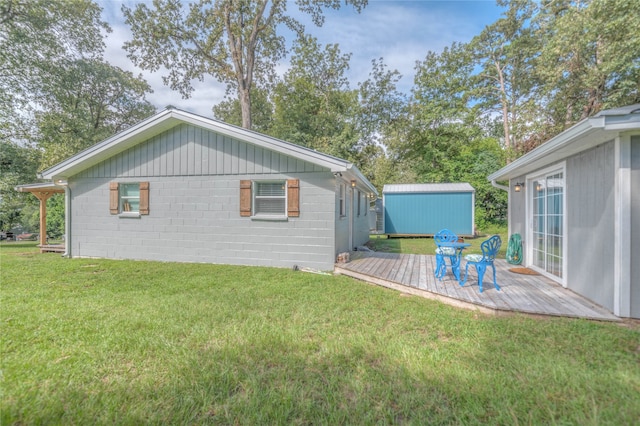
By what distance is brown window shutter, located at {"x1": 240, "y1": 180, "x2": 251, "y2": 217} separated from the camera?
6.62 meters

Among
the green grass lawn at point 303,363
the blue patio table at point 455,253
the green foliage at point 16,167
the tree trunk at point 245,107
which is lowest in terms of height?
the green grass lawn at point 303,363

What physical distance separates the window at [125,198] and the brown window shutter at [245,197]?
3119 millimetres

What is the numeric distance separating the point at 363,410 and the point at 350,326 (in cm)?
135

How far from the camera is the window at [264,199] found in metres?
6.56

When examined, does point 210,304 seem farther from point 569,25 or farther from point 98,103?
point 98,103

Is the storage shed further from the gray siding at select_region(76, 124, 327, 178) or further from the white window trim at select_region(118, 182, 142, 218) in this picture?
the white window trim at select_region(118, 182, 142, 218)

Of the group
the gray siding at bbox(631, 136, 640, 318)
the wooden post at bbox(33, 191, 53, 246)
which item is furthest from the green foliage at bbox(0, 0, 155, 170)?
the gray siding at bbox(631, 136, 640, 318)

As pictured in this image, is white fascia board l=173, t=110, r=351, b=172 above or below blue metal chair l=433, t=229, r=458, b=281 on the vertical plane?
above

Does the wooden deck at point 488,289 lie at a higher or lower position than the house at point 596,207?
lower

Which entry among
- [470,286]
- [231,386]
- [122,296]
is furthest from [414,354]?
[122,296]

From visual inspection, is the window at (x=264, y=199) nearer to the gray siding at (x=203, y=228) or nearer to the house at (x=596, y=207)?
the gray siding at (x=203, y=228)

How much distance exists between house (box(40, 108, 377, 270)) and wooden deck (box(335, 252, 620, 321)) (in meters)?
1.25

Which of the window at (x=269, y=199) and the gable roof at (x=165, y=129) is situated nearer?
the gable roof at (x=165, y=129)

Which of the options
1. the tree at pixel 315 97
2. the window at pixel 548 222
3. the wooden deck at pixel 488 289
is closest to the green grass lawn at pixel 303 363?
the wooden deck at pixel 488 289
